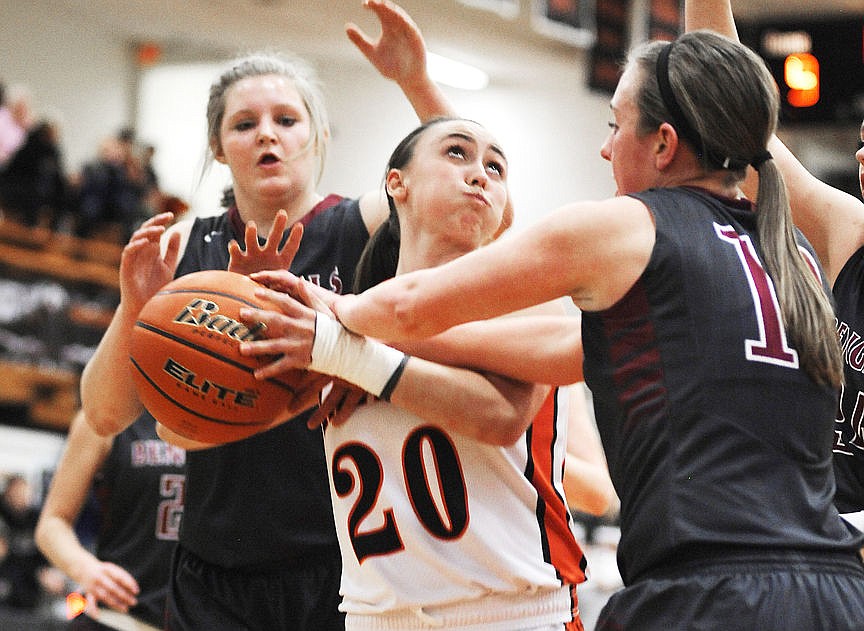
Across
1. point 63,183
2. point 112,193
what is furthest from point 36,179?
point 112,193

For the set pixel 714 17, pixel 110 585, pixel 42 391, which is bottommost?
pixel 42 391

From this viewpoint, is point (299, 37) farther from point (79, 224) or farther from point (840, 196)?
point (840, 196)

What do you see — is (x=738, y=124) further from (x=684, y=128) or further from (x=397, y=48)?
(x=397, y=48)

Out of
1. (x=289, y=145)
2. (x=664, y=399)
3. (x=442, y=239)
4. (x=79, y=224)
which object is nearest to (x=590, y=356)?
(x=664, y=399)

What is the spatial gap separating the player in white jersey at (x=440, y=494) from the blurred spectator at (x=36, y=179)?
11.0 metres

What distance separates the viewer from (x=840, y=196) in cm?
366

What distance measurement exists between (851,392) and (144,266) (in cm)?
206

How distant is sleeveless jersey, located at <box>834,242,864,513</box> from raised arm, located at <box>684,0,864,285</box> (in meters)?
0.06

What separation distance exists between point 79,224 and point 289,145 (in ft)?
34.8

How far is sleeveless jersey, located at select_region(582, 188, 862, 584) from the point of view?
239 centimetres

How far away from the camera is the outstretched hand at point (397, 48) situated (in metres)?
3.97

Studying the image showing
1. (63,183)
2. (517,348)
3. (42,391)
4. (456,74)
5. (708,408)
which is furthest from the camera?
(456,74)

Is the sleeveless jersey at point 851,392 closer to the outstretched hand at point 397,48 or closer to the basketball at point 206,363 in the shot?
the outstretched hand at point 397,48

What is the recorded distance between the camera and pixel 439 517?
3016mm
